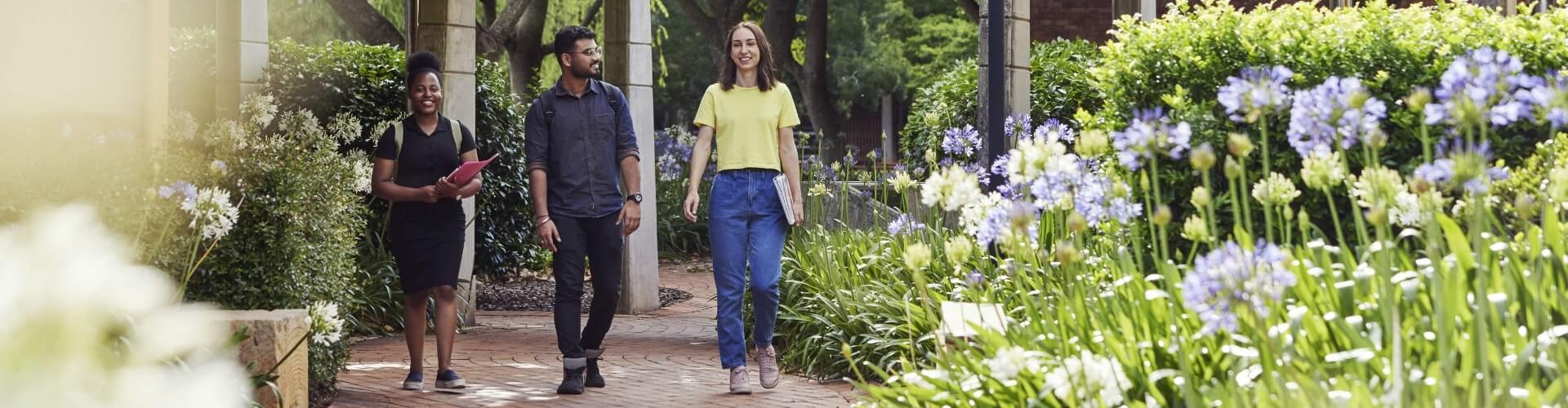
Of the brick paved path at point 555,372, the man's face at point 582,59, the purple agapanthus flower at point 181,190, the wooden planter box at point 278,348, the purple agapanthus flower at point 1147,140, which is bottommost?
the brick paved path at point 555,372

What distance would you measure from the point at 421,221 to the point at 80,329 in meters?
5.89

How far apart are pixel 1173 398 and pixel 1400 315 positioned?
0.57m

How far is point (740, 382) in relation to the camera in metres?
6.46

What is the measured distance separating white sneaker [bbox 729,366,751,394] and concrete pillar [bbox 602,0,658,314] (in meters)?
3.97

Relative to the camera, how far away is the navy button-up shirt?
6.42 meters

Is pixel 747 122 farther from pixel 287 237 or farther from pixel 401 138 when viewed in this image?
pixel 287 237

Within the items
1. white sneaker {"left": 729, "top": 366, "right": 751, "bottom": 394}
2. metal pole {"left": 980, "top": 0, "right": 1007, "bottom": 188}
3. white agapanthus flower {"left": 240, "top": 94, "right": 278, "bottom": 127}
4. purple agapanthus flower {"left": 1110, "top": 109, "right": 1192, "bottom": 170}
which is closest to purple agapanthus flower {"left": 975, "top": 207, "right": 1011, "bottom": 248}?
purple agapanthus flower {"left": 1110, "top": 109, "right": 1192, "bottom": 170}

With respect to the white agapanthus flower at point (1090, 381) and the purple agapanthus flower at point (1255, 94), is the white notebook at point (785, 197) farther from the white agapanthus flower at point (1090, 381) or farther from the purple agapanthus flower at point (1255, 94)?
the purple agapanthus flower at point (1255, 94)

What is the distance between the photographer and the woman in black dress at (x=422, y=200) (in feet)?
20.7

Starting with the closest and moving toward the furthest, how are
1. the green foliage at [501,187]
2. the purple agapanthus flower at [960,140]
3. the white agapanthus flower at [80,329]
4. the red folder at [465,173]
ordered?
the white agapanthus flower at [80,329] < the red folder at [465,173] < the purple agapanthus flower at [960,140] < the green foliage at [501,187]

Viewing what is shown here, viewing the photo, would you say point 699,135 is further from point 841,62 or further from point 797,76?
point 841,62

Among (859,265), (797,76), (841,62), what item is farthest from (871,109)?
(859,265)

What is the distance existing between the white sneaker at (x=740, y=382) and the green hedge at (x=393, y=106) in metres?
3.15

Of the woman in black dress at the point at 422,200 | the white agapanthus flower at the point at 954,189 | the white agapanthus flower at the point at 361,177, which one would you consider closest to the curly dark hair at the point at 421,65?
the woman in black dress at the point at 422,200
